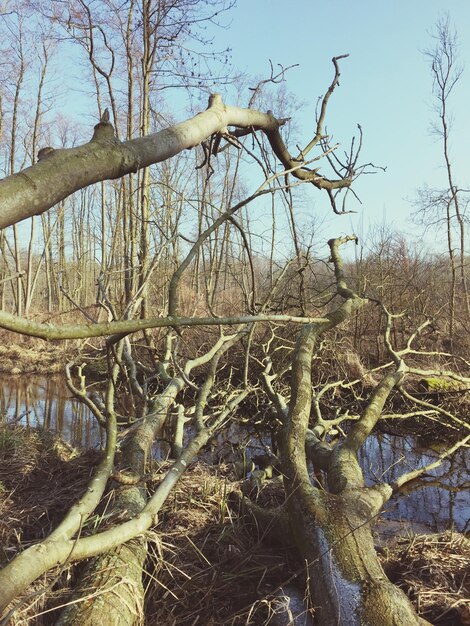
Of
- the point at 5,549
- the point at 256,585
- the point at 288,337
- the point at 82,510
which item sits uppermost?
the point at 288,337

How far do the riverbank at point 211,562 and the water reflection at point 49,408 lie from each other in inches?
132

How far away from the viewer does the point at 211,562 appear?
314cm

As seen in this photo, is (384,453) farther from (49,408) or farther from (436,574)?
(49,408)

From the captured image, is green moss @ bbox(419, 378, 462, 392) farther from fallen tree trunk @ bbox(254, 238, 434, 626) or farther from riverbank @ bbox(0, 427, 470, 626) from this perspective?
riverbank @ bbox(0, 427, 470, 626)

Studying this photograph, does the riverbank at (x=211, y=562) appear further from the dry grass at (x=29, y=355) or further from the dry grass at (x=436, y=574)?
the dry grass at (x=29, y=355)

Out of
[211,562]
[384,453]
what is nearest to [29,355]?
[384,453]

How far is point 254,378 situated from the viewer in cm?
985

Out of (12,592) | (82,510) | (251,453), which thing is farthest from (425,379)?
(12,592)

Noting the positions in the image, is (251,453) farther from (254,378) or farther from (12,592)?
(12,592)

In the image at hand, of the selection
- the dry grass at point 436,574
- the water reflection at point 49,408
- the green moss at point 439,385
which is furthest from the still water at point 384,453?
the green moss at point 439,385

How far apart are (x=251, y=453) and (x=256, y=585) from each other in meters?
4.02

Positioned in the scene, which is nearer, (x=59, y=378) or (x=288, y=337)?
(x=288, y=337)

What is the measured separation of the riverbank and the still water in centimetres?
54

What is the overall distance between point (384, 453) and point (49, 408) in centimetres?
678
